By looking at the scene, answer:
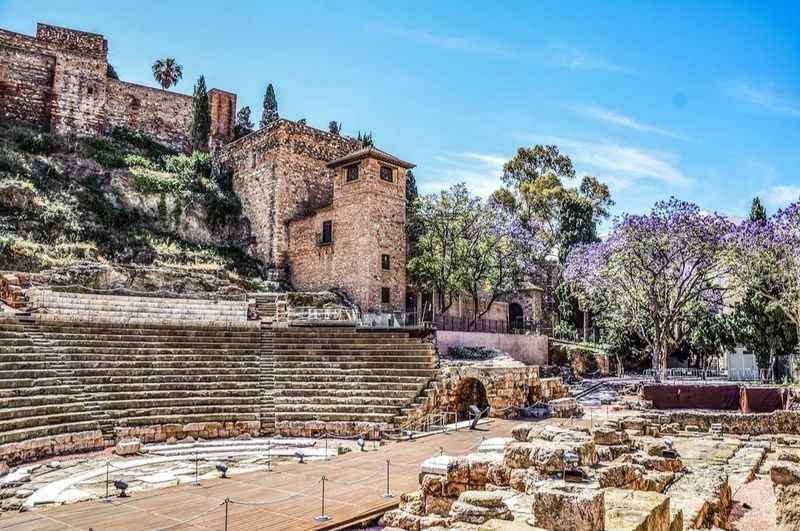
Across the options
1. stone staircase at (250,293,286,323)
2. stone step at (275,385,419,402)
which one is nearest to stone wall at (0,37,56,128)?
stone staircase at (250,293,286,323)

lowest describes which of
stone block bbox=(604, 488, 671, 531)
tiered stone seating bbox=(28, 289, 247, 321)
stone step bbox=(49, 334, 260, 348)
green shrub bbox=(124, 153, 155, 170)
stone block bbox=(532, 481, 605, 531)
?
stone block bbox=(604, 488, 671, 531)

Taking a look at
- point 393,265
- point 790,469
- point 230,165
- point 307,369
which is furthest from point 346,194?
point 790,469

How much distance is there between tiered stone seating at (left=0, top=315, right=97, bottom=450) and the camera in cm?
1384

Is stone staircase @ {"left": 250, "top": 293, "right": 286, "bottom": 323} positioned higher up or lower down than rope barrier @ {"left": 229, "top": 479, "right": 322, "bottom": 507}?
higher up

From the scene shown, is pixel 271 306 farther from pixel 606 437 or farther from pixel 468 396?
pixel 606 437

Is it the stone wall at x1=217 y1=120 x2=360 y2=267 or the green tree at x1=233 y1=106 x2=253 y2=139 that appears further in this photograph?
the green tree at x1=233 y1=106 x2=253 y2=139

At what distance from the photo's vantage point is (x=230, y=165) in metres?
39.2

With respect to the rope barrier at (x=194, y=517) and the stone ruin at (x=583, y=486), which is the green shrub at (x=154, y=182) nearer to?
the stone ruin at (x=583, y=486)

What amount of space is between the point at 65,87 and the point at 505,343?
30656 millimetres

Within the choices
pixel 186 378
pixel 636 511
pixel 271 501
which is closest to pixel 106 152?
pixel 186 378

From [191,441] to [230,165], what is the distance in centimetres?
2594

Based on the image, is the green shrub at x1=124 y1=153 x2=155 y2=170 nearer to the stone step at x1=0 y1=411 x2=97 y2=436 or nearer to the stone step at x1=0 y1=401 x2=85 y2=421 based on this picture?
the stone step at x1=0 y1=401 x2=85 y2=421

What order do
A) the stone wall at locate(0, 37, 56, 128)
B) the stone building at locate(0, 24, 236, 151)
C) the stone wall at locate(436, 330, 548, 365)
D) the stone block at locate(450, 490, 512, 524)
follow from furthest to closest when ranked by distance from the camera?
the stone building at locate(0, 24, 236, 151), the stone wall at locate(0, 37, 56, 128), the stone wall at locate(436, 330, 548, 365), the stone block at locate(450, 490, 512, 524)

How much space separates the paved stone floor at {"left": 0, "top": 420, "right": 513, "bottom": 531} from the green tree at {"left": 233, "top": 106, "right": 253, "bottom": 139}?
3748 cm
